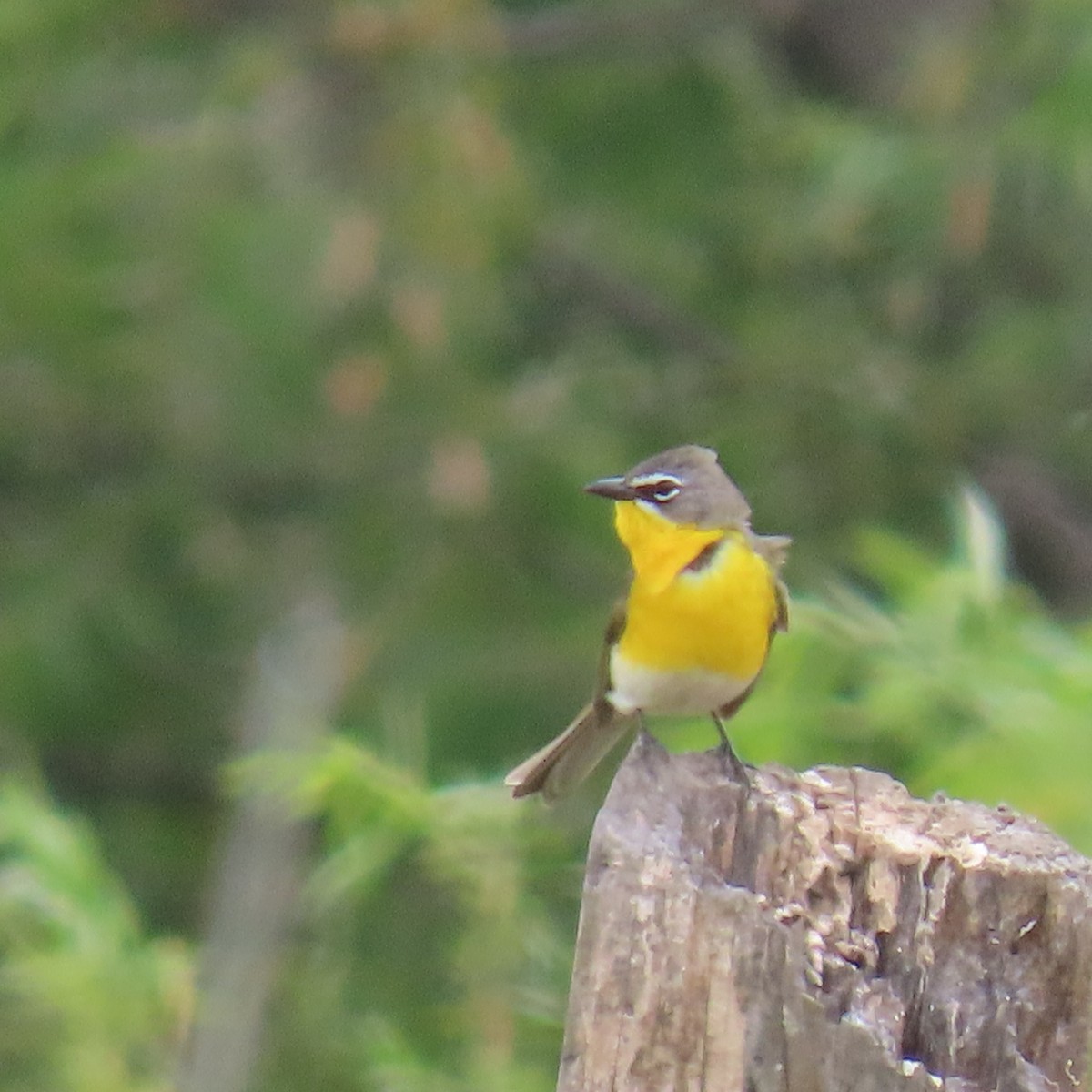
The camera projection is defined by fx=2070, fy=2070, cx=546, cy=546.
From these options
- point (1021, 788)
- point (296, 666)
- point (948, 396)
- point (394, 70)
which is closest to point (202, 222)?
point (394, 70)

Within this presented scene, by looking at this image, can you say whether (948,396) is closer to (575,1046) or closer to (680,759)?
(680,759)

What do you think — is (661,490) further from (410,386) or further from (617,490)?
(410,386)

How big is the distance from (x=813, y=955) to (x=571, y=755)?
1.64 m

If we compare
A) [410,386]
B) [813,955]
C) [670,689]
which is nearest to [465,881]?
[670,689]

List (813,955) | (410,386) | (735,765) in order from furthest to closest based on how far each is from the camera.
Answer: (410,386) → (735,765) → (813,955)

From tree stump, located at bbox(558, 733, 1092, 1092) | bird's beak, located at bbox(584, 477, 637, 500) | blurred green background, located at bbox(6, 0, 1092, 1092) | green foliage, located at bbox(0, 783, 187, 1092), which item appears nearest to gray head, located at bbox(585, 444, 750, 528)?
bird's beak, located at bbox(584, 477, 637, 500)

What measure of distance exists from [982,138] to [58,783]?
4.49 metres

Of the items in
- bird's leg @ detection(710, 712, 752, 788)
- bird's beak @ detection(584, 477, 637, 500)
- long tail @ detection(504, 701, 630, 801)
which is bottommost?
bird's leg @ detection(710, 712, 752, 788)

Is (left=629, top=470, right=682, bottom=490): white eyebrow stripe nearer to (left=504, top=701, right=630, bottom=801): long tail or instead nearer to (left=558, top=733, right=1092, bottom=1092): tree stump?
(left=504, top=701, right=630, bottom=801): long tail

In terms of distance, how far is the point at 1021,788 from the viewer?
408cm

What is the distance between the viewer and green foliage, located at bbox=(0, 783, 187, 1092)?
4.71 metres

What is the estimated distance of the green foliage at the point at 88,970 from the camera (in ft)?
15.5

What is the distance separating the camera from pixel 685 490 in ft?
13.3

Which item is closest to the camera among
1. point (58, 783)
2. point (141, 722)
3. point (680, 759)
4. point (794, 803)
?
point (794, 803)
